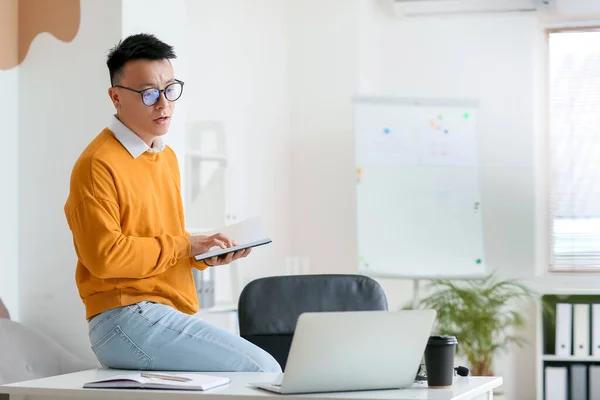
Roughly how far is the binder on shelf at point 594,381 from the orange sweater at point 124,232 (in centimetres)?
325

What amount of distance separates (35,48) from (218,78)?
1.43 m

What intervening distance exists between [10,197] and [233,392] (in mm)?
1890

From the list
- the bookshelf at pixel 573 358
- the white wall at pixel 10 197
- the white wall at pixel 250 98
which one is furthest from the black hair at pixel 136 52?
the bookshelf at pixel 573 358

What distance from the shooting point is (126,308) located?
209 cm

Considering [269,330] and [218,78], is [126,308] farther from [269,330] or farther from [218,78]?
[218,78]

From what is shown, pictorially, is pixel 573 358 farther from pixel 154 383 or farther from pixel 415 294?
pixel 154 383

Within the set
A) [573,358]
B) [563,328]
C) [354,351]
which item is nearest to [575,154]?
[563,328]

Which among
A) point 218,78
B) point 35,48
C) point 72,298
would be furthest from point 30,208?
point 218,78

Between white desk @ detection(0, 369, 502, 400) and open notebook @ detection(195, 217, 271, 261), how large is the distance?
0.31 m

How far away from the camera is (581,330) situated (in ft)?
15.9

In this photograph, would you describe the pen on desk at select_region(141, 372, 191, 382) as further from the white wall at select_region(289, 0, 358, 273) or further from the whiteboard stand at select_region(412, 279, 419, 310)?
the white wall at select_region(289, 0, 358, 273)

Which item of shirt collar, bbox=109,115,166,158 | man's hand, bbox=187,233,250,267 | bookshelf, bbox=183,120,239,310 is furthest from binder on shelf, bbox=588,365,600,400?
shirt collar, bbox=109,115,166,158

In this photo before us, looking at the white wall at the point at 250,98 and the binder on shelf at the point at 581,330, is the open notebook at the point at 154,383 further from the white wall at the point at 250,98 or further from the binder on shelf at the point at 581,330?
the binder on shelf at the point at 581,330

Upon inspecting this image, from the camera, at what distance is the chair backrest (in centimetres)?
245
